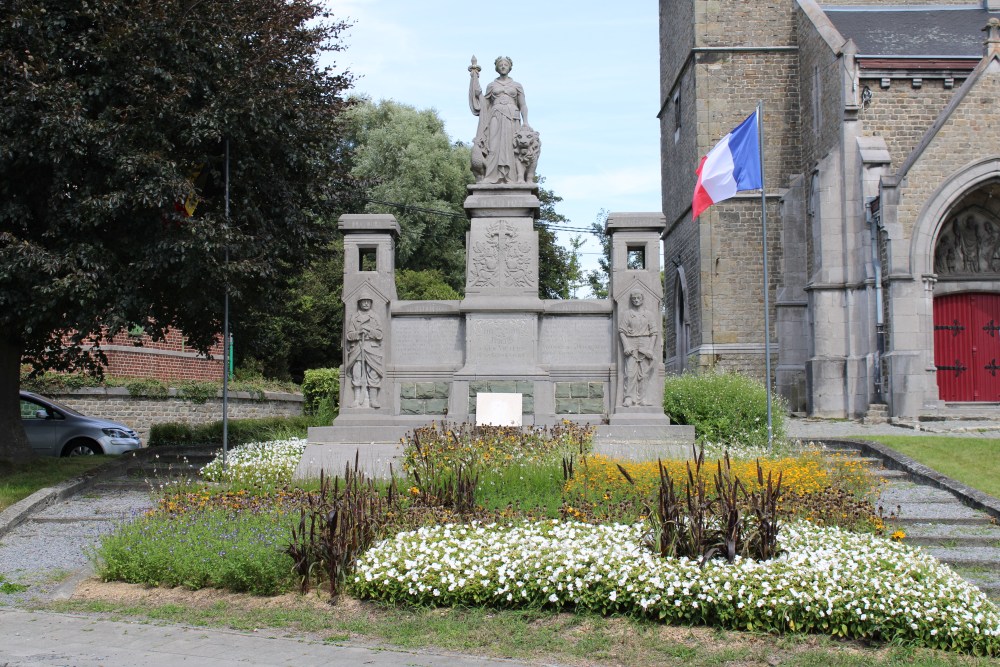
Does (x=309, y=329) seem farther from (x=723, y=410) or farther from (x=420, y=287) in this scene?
(x=723, y=410)

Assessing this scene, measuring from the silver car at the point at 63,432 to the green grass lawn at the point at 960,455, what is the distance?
44.8 feet

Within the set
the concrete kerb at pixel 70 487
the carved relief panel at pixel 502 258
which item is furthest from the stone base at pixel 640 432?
the concrete kerb at pixel 70 487

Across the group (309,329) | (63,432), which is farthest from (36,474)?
(309,329)

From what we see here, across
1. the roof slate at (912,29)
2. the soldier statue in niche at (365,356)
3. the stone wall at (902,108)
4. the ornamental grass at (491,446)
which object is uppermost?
the roof slate at (912,29)

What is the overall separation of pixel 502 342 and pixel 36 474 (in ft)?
21.4

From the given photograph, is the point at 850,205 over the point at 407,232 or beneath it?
beneath

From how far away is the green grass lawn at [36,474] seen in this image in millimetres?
11641

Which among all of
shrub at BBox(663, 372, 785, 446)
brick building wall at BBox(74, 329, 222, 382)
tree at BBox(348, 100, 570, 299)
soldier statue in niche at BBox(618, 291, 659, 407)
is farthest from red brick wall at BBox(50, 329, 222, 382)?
soldier statue in niche at BBox(618, 291, 659, 407)

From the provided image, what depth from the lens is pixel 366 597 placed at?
272 inches

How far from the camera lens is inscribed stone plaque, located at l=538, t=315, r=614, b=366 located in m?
13.4

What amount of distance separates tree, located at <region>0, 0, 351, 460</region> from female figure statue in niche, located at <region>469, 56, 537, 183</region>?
2573 mm

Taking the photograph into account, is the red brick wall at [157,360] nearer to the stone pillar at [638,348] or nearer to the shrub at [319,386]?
the shrub at [319,386]

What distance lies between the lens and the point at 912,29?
25500 millimetres

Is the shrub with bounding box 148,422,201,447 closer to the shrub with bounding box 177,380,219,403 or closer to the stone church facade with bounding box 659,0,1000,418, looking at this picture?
the shrub with bounding box 177,380,219,403
